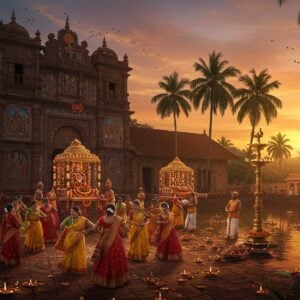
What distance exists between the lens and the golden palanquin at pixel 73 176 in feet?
67.9

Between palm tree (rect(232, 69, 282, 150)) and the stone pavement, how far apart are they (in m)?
30.1

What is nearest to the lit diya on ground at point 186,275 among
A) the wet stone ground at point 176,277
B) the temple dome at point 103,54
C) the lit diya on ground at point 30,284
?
the wet stone ground at point 176,277

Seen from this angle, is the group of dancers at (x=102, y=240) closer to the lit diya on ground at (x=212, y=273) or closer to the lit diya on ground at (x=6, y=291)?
the lit diya on ground at (x=6, y=291)

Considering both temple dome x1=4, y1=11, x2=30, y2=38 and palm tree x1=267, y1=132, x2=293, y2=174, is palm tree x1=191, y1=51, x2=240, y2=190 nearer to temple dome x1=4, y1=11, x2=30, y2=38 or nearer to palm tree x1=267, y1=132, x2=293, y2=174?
temple dome x1=4, y1=11, x2=30, y2=38

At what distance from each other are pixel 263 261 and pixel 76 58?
23014mm

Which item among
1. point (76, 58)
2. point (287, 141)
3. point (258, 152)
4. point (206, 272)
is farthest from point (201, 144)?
point (287, 141)

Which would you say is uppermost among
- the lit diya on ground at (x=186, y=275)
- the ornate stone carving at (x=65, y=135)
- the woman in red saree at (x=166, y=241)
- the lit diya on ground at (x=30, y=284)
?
the ornate stone carving at (x=65, y=135)

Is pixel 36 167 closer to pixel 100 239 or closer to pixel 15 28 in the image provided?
pixel 15 28

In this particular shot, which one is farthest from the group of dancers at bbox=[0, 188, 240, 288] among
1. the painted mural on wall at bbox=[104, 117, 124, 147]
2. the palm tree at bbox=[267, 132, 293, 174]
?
the palm tree at bbox=[267, 132, 293, 174]

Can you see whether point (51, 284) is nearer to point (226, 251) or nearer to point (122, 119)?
point (226, 251)

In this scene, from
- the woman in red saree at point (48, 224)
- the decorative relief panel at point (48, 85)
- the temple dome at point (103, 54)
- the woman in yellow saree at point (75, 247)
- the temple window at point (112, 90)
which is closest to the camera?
the woman in yellow saree at point (75, 247)

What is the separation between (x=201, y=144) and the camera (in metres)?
42.9

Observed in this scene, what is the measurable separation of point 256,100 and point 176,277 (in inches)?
1335

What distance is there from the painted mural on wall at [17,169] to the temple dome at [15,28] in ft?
24.6
